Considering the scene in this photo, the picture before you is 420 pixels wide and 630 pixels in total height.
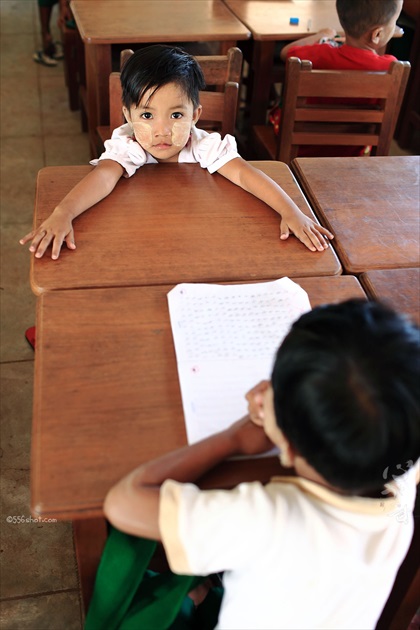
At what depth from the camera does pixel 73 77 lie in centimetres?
339

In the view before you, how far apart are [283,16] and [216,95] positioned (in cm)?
112

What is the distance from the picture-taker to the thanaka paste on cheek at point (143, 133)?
149cm

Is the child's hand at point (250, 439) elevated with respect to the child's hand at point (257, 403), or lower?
lower

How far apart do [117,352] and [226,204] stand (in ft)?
1.79

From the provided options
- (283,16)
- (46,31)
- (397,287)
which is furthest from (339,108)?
(46,31)

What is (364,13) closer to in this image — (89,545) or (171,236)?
(171,236)

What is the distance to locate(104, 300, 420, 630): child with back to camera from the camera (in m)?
0.68

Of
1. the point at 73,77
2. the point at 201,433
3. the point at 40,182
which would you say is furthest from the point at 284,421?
the point at 73,77

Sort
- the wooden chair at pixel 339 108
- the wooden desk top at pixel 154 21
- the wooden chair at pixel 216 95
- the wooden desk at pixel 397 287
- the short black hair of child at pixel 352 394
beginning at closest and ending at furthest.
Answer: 1. the short black hair of child at pixel 352 394
2. the wooden desk at pixel 397 287
3. the wooden chair at pixel 216 95
4. the wooden chair at pixel 339 108
5. the wooden desk top at pixel 154 21

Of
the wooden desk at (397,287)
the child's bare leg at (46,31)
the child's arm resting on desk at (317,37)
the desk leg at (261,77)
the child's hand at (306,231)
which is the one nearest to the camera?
the wooden desk at (397,287)

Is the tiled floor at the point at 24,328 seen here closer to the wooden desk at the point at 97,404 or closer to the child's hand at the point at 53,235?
the wooden desk at the point at 97,404

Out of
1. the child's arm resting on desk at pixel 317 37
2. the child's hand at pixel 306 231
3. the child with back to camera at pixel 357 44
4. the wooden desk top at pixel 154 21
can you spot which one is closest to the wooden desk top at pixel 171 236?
the child's hand at pixel 306 231

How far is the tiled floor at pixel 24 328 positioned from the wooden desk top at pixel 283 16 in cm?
104

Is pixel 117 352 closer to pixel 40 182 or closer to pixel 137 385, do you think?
pixel 137 385
